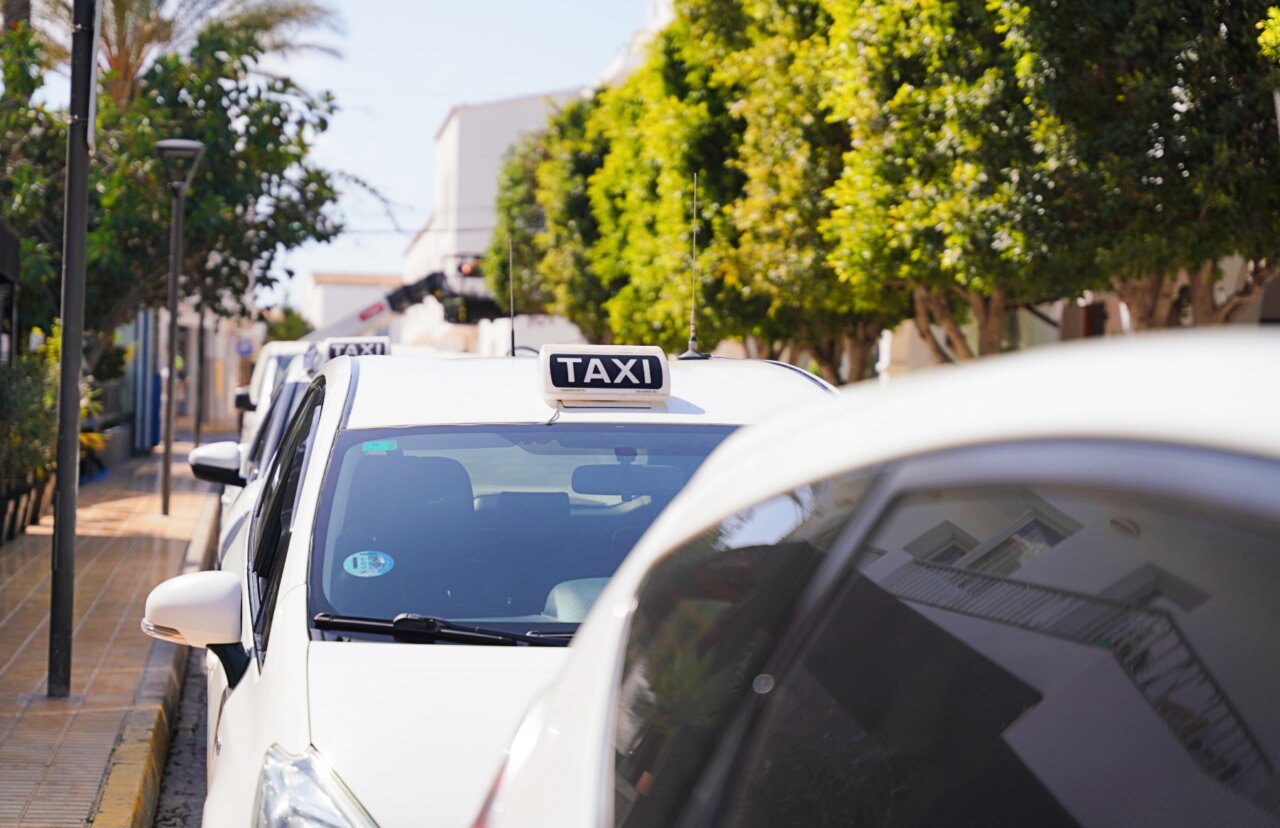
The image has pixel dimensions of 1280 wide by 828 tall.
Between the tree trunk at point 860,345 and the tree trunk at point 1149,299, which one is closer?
the tree trunk at point 1149,299

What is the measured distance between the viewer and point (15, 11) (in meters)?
19.8

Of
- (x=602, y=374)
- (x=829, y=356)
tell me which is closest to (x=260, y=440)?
(x=602, y=374)

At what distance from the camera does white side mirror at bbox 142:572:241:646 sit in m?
3.68

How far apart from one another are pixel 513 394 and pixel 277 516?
738 mm

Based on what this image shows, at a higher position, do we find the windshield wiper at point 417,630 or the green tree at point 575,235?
the green tree at point 575,235

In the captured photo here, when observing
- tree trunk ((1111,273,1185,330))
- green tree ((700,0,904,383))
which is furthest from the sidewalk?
green tree ((700,0,904,383))

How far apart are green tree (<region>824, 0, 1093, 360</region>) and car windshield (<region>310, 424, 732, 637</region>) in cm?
1228

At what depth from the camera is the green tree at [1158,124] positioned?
46.5ft

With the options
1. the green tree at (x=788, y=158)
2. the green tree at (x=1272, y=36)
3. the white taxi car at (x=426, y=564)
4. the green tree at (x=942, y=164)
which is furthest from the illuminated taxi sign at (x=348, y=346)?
the green tree at (x=788, y=158)

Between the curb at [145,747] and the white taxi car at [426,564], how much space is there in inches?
48.7

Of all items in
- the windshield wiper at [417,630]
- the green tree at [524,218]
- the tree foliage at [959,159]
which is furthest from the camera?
the green tree at [524,218]

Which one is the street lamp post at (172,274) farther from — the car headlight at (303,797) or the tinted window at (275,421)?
the car headlight at (303,797)

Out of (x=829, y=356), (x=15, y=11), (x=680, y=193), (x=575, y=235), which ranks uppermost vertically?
(x=15, y=11)

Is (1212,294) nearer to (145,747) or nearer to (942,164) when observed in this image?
(942,164)
